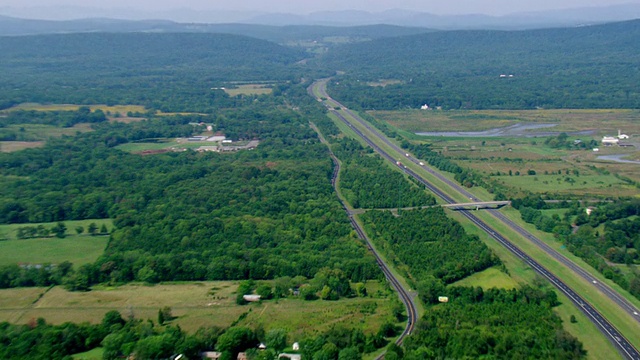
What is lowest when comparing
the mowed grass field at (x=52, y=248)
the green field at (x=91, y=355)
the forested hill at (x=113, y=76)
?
the mowed grass field at (x=52, y=248)

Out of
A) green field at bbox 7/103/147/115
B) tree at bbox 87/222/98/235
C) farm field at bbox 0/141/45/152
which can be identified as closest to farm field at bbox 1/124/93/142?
farm field at bbox 0/141/45/152

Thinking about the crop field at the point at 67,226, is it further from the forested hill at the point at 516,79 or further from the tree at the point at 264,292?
the forested hill at the point at 516,79

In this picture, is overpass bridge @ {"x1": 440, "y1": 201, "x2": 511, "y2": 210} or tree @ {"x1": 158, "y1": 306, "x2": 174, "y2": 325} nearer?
tree @ {"x1": 158, "y1": 306, "x2": 174, "y2": 325}

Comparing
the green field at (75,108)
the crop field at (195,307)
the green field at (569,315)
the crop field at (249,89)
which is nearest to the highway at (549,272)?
the green field at (569,315)

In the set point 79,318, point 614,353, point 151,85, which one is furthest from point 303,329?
point 151,85

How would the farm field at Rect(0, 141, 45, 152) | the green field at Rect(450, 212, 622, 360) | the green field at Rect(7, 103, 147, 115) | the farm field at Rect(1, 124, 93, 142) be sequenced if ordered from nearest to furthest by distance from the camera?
the green field at Rect(450, 212, 622, 360) < the farm field at Rect(0, 141, 45, 152) < the farm field at Rect(1, 124, 93, 142) < the green field at Rect(7, 103, 147, 115)

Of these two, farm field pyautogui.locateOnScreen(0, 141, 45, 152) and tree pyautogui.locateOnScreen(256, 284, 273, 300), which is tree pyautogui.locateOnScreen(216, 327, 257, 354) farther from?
farm field pyautogui.locateOnScreen(0, 141, 45, 152)
